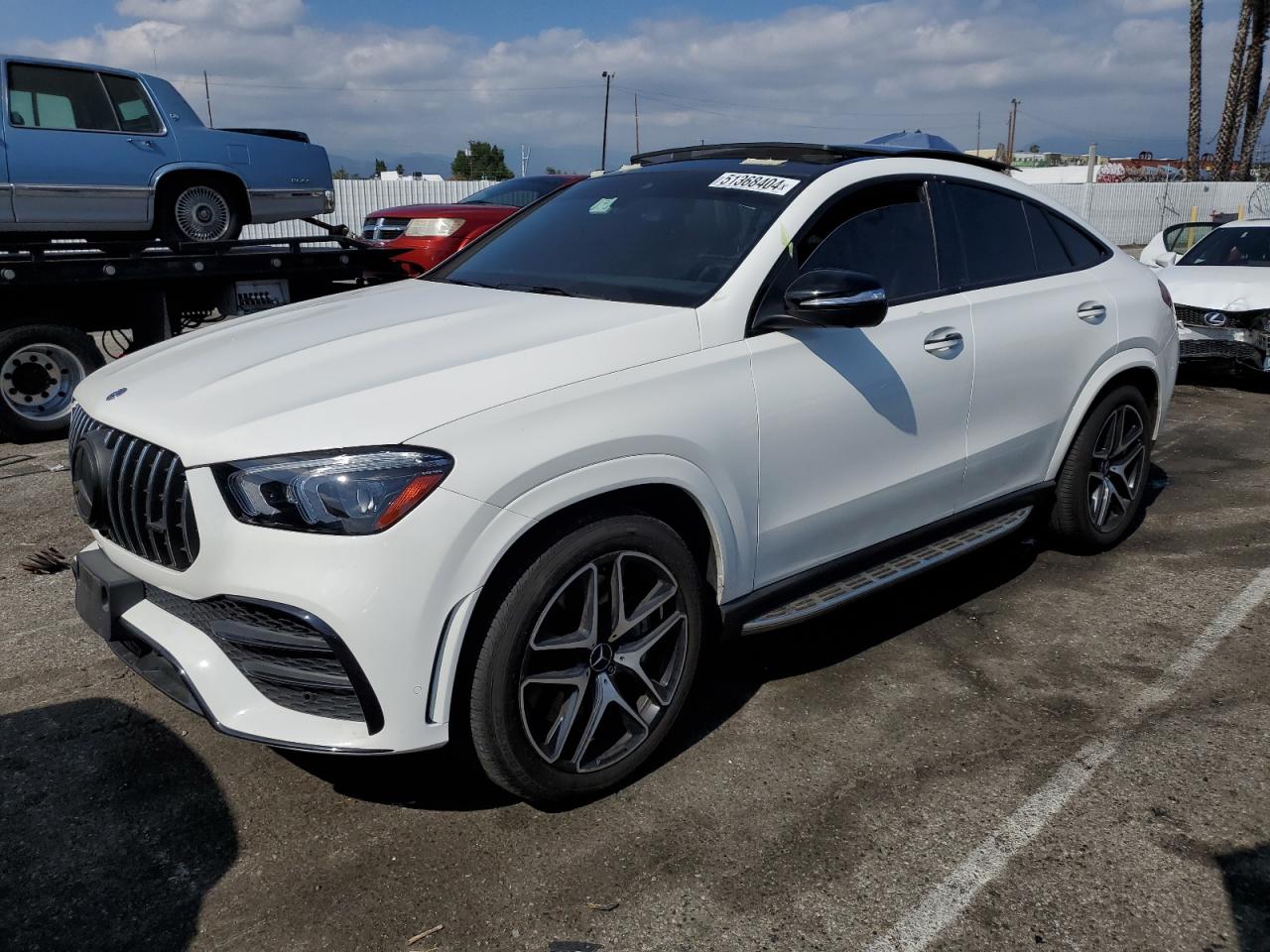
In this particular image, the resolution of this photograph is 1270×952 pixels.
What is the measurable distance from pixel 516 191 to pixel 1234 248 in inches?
314

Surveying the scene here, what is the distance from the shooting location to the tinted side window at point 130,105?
8.65 meters

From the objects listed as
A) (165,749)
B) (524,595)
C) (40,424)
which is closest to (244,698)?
(524,595)

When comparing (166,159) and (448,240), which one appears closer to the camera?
(166,159)

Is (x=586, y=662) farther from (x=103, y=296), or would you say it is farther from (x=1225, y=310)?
(x=1225, y=310)

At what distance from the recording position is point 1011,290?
4121 mm

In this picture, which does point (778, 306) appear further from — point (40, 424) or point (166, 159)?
point (166, 159)

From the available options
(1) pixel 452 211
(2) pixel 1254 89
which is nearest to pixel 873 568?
(1) pixel 452 211

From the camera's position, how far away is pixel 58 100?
8375mm

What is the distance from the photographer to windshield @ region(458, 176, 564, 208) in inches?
501

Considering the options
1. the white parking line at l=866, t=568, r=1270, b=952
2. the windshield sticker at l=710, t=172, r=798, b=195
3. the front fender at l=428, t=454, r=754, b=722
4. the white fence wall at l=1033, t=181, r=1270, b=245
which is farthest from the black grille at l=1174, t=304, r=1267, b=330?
the white fence wall at l=1033, t=181, r=1270, b=245

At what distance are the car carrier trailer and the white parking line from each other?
625cm

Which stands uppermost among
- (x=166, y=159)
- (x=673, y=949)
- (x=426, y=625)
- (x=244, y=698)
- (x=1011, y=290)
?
(x=166, y=159)

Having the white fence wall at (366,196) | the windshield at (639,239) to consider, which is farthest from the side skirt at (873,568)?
the white fence wall at (366,196)

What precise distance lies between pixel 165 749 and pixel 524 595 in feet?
4.72
